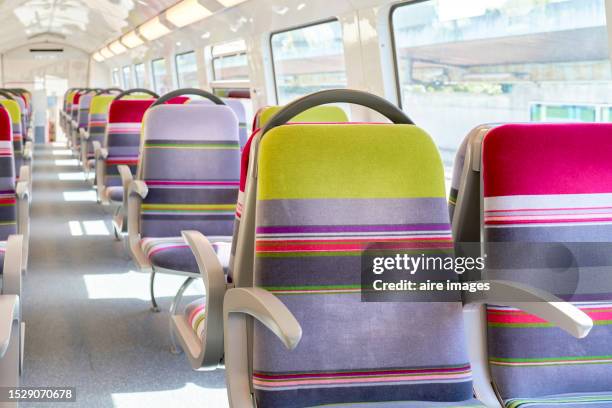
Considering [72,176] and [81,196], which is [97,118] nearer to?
[81,196]

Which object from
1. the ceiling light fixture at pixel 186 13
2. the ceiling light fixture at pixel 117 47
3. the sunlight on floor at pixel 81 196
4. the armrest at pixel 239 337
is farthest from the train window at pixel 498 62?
the ceiling light fixture at pixel 117 47

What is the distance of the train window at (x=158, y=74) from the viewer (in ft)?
51.9

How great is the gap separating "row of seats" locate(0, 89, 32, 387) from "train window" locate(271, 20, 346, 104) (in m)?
2.56

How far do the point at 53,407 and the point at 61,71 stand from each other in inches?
916

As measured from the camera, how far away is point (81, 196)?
370 inches

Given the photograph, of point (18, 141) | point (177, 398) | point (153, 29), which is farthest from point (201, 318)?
point (153, 29)

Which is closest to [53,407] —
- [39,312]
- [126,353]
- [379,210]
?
[126,353]

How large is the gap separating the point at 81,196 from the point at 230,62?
2394 mm

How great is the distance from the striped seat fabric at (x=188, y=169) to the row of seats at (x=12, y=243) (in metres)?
0.61

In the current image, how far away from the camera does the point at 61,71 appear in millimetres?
24938

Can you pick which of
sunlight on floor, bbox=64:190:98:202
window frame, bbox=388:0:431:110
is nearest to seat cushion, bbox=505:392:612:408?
window frame, bbox=388:0:431:110

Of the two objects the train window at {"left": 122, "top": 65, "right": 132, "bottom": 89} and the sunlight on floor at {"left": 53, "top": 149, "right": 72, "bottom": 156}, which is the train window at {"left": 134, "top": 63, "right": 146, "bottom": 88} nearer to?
the train window at {"left": 122, "top": 65, "right": 132, "bottom": 89}

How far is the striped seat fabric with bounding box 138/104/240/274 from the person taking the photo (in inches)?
162

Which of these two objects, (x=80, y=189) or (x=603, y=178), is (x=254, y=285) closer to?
(x=603, y=178)
